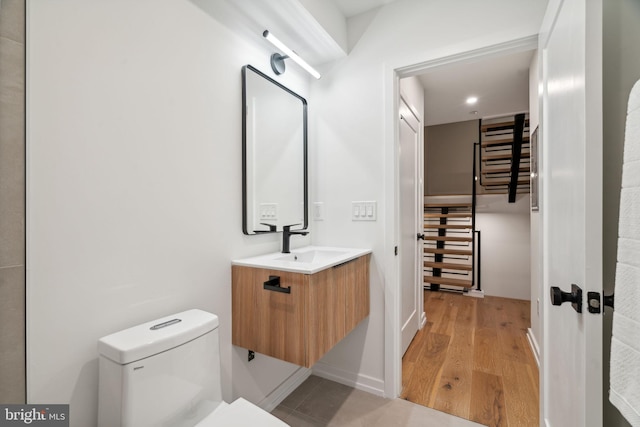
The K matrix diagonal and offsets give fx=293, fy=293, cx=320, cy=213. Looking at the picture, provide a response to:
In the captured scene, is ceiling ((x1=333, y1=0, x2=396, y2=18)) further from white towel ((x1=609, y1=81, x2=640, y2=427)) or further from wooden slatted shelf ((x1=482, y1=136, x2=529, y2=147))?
wooden slatted shelf ((x1=482, y1=136, x2=529, y2=147))

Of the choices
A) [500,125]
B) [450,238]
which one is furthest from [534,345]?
[500,125]

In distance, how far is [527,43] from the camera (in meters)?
1.59

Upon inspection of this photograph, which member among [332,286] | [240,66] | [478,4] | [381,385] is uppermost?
[478,4]

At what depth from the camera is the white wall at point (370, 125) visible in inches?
70.1

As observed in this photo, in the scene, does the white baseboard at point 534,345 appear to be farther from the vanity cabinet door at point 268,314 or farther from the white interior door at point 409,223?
the vanity cabinet door at point 268,314

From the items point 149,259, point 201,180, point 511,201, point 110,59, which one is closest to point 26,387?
point 149,259

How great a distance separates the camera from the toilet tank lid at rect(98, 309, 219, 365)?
935 millimetres

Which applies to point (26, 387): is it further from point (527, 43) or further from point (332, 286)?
point (527, 43)

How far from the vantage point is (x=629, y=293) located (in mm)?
651

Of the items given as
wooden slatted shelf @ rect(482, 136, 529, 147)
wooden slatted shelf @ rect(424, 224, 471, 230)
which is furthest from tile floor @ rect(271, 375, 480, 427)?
wooden slatted shelf @ rect(482, 136, 529, 147)

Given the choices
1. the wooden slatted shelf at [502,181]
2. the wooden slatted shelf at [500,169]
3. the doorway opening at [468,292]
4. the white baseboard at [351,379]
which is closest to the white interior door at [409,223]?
the doorway opening at [468,292]

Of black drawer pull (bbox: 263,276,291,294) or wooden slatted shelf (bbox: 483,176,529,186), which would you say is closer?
black drawer pull (bbox: 263,276,291,294)

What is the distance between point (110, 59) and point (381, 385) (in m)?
2.25

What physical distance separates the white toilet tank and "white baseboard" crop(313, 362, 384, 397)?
3.74 ft
